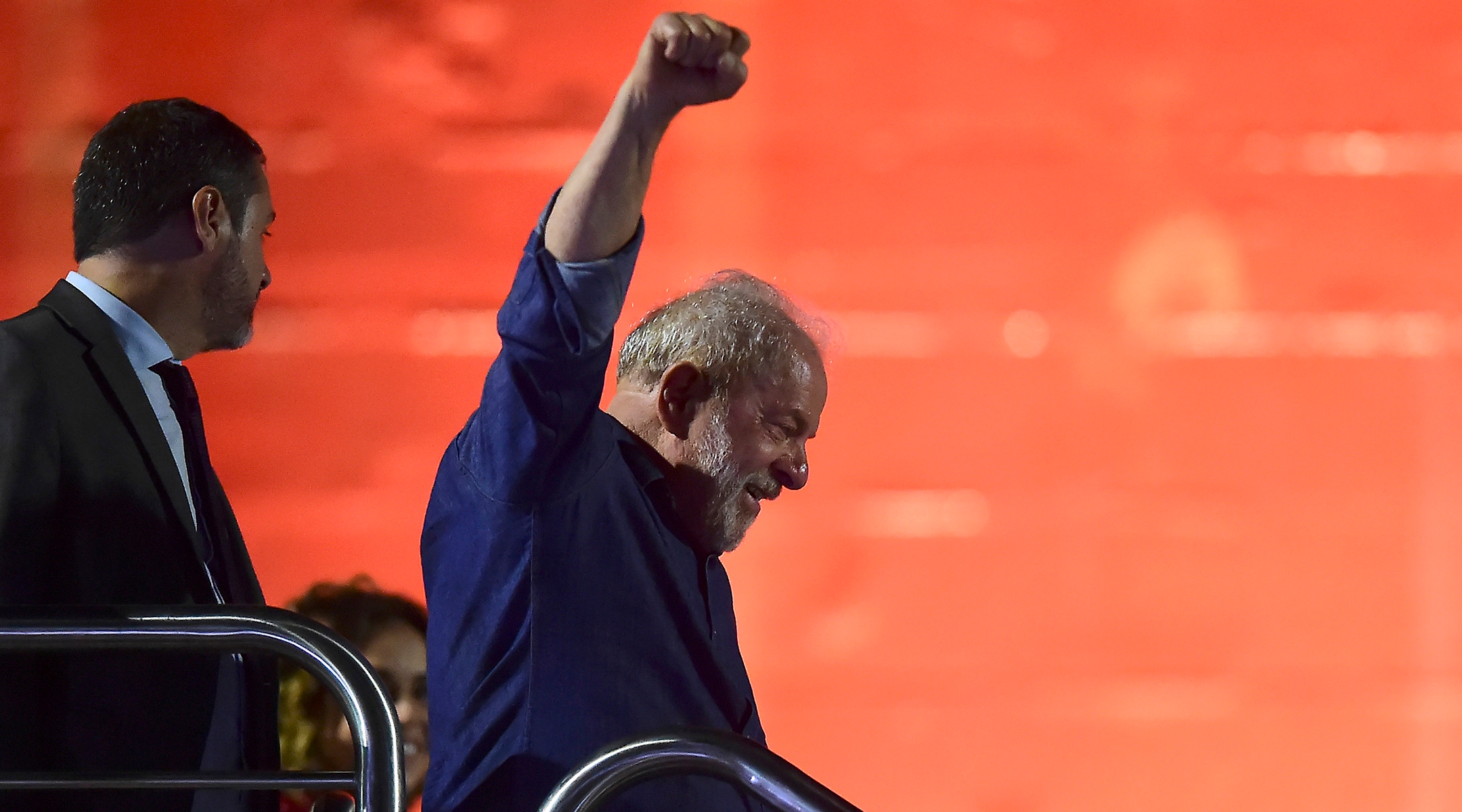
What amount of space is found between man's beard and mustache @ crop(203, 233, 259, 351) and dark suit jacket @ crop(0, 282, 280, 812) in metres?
0.13

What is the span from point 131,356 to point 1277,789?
6.01ft

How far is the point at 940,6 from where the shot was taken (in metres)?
2.50

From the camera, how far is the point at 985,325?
245cm

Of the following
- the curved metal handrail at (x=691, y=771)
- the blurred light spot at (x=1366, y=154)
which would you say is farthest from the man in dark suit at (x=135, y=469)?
the blurred light spot at (x=1366, y=154)

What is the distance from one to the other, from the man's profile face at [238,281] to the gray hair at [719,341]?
395 millimetres

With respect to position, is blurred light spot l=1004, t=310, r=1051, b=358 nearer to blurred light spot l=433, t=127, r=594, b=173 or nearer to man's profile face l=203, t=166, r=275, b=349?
blurred light spot l=433, t=127, r=594, b=173

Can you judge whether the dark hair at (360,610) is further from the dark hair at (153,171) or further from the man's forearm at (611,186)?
the man's forearm at (611,186)

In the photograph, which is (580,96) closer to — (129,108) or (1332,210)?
(129,108)

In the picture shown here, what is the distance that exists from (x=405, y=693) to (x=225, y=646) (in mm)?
986

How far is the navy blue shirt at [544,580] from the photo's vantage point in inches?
46.2

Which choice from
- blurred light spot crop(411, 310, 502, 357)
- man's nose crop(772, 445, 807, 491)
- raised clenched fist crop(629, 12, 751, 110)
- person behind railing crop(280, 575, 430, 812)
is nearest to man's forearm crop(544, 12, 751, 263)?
raised clenched fist crop(629, 12, 751, 110)

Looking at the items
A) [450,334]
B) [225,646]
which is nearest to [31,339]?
[225,646]

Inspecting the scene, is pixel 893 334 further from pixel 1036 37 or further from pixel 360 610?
pixel 360 610

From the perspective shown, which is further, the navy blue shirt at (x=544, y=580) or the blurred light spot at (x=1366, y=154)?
the blurred light spot at (x=1366, y=154)
